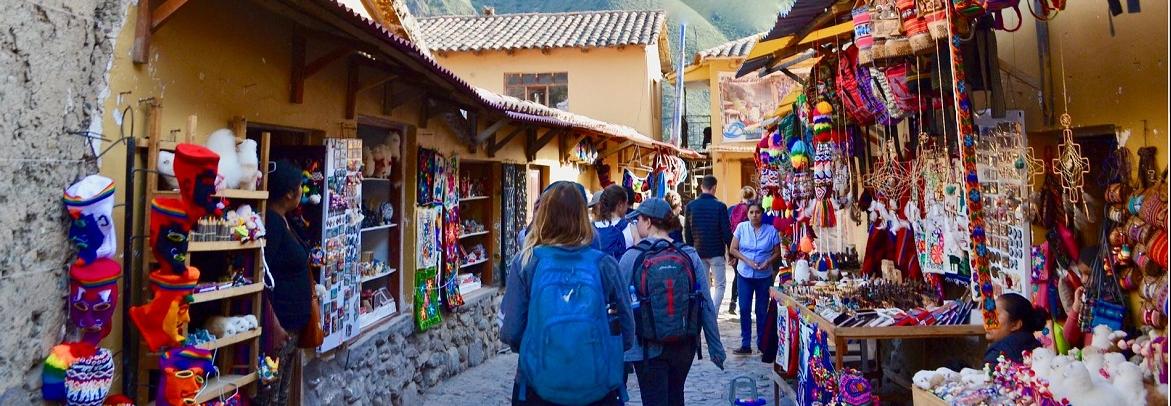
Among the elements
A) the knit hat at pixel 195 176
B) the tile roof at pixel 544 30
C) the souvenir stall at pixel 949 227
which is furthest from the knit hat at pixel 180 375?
the tile roof at pixel 544 30

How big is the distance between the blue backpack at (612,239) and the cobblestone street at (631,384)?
1.31 metres

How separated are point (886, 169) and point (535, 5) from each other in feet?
153

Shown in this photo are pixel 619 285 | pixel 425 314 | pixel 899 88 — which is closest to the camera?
pixel 619 285

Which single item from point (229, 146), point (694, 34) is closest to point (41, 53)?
point (229, 146)

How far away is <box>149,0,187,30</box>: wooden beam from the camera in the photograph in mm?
3486

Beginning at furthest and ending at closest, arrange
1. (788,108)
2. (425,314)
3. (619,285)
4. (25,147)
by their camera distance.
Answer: (788,108) → (425,314) → (619,285) → (25,147)

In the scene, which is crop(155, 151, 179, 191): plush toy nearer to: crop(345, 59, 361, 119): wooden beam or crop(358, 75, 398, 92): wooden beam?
crop(345, 59, 361, 119): wooden beam

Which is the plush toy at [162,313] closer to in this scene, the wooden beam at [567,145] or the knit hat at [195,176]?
the knit hat at [195,176]

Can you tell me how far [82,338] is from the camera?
317cm

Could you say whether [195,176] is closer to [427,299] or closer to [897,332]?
[897,332]

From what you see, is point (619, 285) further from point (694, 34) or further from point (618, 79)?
point (694, 34)

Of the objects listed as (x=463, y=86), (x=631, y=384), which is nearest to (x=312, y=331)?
(x=463, y=86)

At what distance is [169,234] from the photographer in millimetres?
3354

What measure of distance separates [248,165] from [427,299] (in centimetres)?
340
